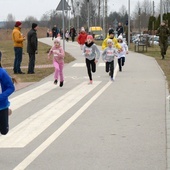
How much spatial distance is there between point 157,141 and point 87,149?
1167 millimetres

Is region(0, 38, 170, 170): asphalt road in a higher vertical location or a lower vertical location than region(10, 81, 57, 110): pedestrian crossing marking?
higher

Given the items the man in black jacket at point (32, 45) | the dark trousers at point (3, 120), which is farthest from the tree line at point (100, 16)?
the dark trousers at point (3, 120)

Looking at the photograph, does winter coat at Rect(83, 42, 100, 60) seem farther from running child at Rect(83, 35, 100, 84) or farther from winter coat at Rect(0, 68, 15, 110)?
winter coat at Rect(0, 68, 15, 110)

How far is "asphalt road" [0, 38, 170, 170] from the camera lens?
6.71m

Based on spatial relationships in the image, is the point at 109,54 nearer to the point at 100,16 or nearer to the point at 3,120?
the point at 3,120

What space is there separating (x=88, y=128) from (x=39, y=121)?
119 centimetres

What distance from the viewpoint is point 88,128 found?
888 centimetres

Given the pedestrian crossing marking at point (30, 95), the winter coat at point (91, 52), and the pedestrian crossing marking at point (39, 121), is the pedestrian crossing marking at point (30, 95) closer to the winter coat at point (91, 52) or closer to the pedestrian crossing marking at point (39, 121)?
the pedestrian crossing marking at point (39, 121)

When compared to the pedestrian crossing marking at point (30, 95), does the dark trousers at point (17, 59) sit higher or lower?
higher

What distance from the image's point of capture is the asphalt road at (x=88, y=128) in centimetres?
671

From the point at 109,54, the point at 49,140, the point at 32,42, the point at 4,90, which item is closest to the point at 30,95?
the point at 109,54

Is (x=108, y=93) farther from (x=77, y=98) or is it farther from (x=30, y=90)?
(x=30, y=90)

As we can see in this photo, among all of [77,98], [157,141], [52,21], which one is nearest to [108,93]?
[77,98]

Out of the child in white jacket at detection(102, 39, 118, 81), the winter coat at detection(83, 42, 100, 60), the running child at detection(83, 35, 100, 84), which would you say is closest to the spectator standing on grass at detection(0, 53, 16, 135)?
the running child at detection(83, 35, 100, 84)
